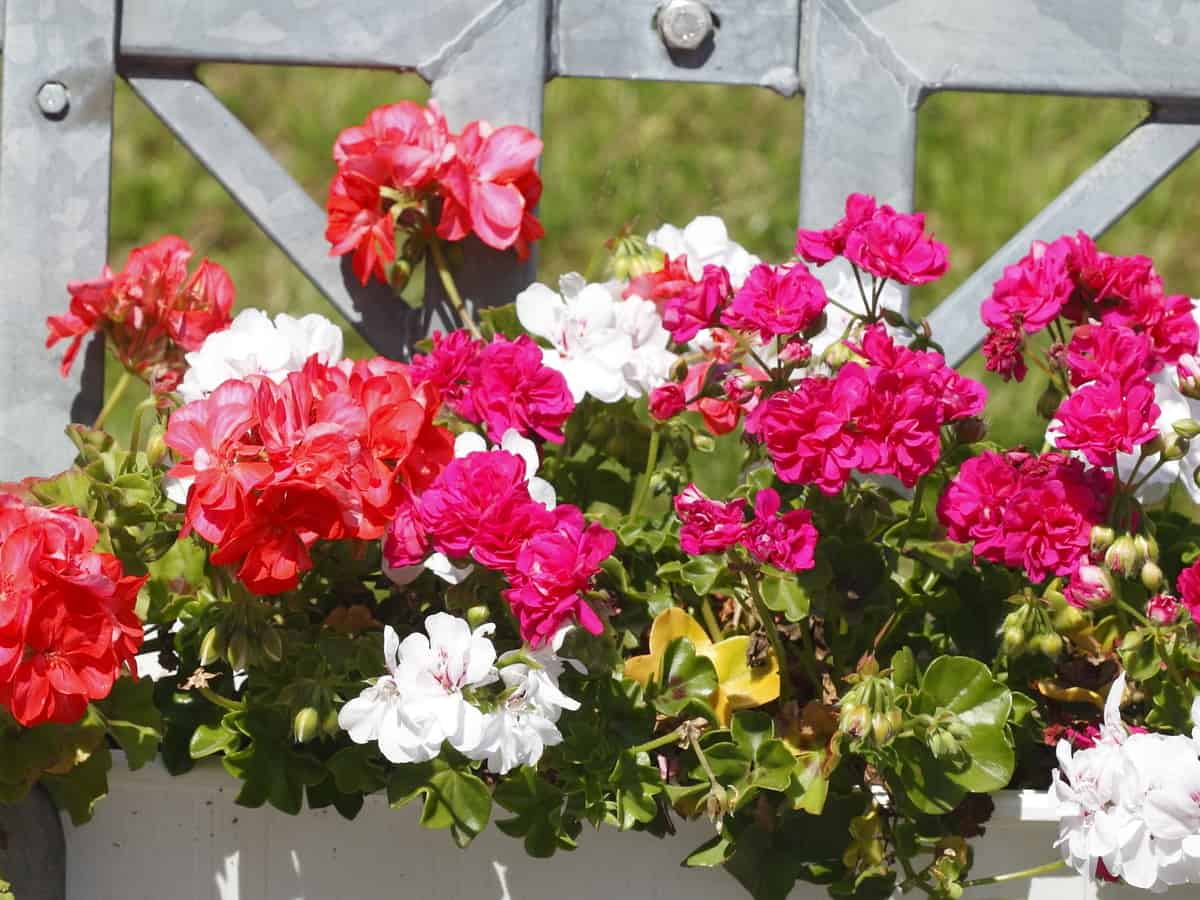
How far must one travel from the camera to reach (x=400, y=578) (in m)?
1.21

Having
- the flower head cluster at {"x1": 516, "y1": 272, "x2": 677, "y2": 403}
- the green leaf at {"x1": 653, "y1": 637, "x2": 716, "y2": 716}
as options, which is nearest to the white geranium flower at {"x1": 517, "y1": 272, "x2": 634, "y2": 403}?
the flower head cluster at {"x1": 516, "y1": 272, "x2": 677, "y2": 403}

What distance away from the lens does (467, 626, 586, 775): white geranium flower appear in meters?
1.09

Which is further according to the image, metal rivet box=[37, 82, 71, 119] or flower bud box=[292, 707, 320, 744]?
metal rivet box=[37, 82, 71, 119]

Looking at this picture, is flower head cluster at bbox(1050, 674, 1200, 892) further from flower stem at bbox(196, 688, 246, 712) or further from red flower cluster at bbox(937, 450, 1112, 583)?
flower stem at bbox(196, 688, 246, 712)

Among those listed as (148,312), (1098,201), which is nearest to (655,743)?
(148,312)

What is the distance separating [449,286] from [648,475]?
0.88 ft

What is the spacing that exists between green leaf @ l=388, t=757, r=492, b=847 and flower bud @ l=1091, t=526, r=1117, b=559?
0.45 m

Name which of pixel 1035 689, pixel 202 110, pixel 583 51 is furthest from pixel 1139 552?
pixel 202 110

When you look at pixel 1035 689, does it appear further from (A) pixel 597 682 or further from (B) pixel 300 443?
(B) pixel 300 443

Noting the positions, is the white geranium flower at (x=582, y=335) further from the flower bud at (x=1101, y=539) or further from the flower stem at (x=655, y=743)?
the flower bud at (x=1101, y=539)

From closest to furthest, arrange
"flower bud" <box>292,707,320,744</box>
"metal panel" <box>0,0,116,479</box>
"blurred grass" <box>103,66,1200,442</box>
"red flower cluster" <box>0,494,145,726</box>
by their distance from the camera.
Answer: "red flower cluster" <box>0,494,145,726</box> → "flower bud" <box>292,707,320,744</box> → "metal panel" <box>0,0,116,479</box> → "blurred grass" <box>103,66,1200,442</box>

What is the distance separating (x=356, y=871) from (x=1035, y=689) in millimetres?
539

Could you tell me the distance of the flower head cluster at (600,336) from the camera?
131cm

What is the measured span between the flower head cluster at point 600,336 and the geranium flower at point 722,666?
19 centimetres
